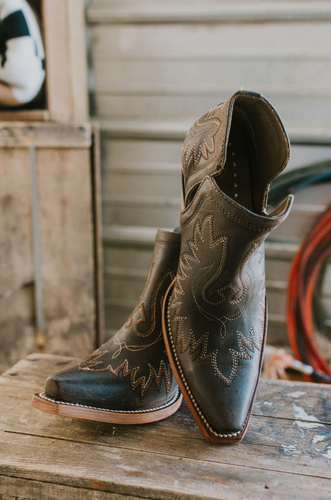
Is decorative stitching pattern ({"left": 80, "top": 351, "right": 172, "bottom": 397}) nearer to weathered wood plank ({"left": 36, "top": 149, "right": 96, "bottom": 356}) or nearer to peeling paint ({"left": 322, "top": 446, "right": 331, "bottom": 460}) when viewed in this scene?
peeling paint ({"left": 322, "top": 446, "right": 331, "bottom": 460})

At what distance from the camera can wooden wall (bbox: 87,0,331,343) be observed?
1438 millimetres

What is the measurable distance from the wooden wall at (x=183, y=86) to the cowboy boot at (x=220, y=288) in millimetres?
979

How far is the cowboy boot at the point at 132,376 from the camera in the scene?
57 cm

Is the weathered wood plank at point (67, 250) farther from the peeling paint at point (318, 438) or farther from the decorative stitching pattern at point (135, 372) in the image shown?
the peeling paint at point (318, 438)

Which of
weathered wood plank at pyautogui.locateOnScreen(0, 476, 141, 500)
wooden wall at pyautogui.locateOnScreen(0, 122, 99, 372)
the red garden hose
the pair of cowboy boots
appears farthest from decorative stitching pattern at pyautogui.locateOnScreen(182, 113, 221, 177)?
the red garden hose

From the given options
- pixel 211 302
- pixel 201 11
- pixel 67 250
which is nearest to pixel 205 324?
pixel 211 302

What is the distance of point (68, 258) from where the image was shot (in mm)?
1308

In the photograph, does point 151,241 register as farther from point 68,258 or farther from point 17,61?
point 17,61

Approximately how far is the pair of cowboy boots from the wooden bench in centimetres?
4

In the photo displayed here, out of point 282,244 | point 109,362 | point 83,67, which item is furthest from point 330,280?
point 83,67

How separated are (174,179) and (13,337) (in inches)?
37.9

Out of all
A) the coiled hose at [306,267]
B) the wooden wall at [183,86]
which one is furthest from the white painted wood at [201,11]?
the coiled hose at [306,267]

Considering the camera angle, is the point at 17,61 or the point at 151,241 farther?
the point at 151,241

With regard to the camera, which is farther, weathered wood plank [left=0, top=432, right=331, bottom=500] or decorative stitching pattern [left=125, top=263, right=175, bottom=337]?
decorative stitching pattern [left=125, top=263, right=175, bottom=337]
